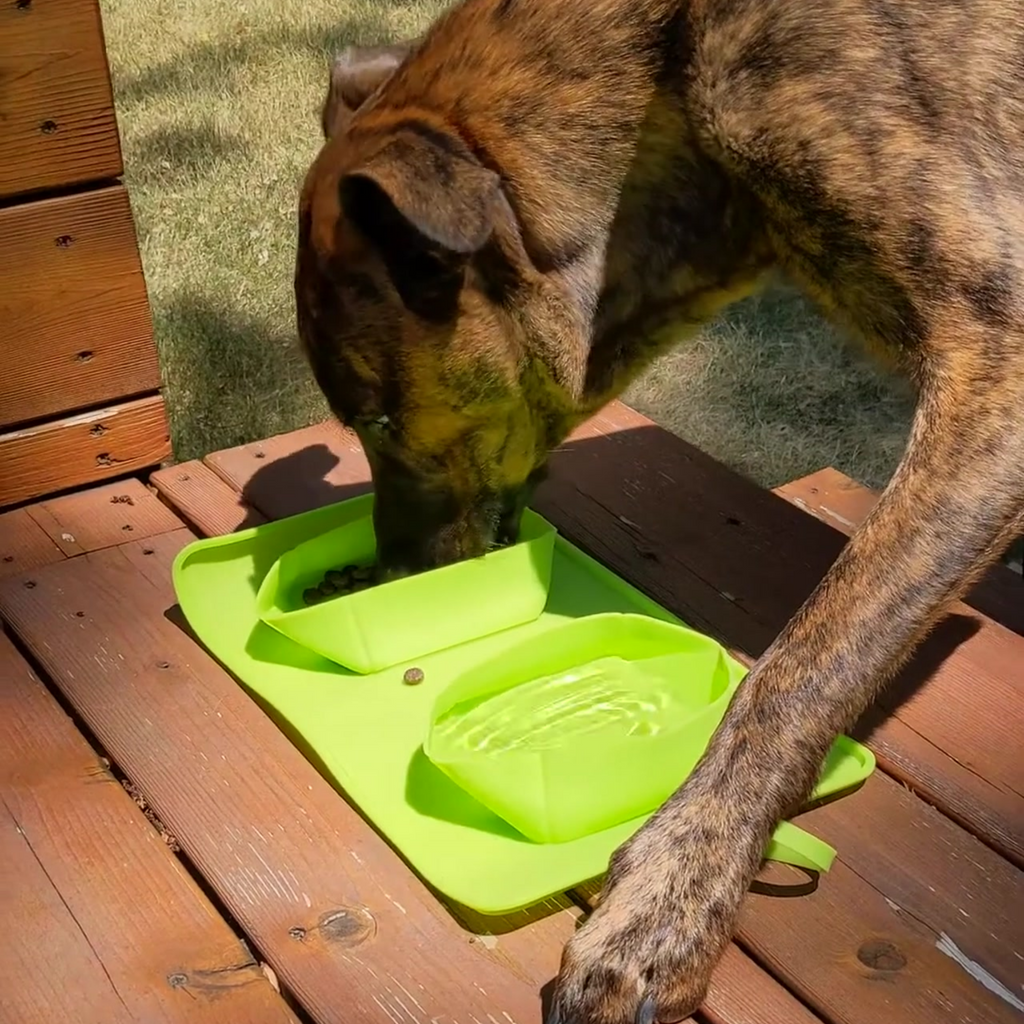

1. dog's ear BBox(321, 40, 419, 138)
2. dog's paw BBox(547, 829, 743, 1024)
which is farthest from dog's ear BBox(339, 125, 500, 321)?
dog's paw BBox(547, 829, 743, 1024)

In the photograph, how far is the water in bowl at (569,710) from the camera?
2705 millimetres

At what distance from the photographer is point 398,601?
2939mm

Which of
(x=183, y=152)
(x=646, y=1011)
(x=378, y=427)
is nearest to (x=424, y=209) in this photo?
(x=378, y=427)

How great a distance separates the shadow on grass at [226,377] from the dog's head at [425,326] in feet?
5.62

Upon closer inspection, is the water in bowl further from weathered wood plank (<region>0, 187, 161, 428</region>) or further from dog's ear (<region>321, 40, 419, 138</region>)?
weathered wood plank (<region>0, 187, 161, 428</region>)

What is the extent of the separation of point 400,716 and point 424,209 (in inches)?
37.7

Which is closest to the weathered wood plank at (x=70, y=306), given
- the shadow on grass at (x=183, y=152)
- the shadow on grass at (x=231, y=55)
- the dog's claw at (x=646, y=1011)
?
the dog's claw at (x=646, y=1011)

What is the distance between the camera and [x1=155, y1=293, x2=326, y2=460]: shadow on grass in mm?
4785

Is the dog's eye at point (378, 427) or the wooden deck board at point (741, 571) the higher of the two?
the dog's eye at point (378, 427)

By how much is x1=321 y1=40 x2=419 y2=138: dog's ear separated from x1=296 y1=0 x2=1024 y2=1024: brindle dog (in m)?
0.08

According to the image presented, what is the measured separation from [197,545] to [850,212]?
1.54 m

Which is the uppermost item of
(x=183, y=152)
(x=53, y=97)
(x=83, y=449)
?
(x=53, y=97)

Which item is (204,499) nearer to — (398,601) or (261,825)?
(398,601)

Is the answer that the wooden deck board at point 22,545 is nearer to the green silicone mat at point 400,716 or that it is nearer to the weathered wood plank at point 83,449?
the weathered wood plank at point 83,449
